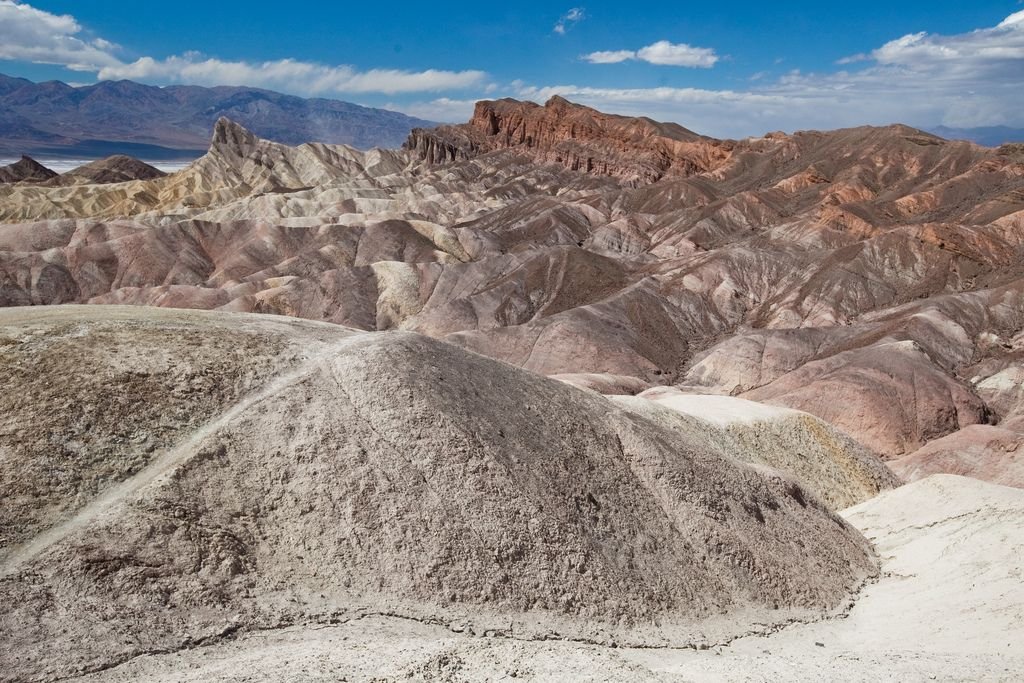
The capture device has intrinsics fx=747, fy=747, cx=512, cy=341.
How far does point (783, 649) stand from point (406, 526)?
981 cm

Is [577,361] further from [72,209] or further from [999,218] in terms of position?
[72,209]

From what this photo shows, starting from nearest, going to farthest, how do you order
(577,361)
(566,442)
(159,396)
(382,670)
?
(382,670)
(159,396)
(566,442)
(577,361)

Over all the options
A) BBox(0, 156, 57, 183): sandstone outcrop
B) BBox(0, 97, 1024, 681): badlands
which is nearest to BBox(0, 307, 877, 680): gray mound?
BBox(0, 97, 1024, 681): badlands

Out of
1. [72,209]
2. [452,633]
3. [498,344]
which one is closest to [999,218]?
[498,344]

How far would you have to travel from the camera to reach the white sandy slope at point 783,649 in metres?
13.9

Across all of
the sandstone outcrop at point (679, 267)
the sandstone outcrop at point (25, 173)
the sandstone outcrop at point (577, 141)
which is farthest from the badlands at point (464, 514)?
the sandstone outcrop at point (25, 173)

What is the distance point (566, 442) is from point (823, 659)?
9495 millimetres

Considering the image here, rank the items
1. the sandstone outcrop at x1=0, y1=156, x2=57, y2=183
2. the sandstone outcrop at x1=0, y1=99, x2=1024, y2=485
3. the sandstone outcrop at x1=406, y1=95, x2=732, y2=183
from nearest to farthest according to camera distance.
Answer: the sandstone outcrop at x1=0, y1=99, x2=1024, y2=485, the sandstone outcrop at x1=406, y1=95, x2=732, y2=183, the sandstone outcrop at x1=0, y1=156, x2=57, y2=183

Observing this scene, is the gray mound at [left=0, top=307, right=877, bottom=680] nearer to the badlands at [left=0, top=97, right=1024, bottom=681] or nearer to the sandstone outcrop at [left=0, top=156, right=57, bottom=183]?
the badlands at [left=0, top=97, right=1024, bottom=681]

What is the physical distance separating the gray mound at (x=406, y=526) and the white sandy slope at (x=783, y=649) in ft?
2.46

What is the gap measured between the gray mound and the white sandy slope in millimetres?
750

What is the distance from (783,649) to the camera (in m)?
18.4

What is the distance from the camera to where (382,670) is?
544 inches

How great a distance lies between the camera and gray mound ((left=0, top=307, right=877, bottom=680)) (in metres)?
15.4
